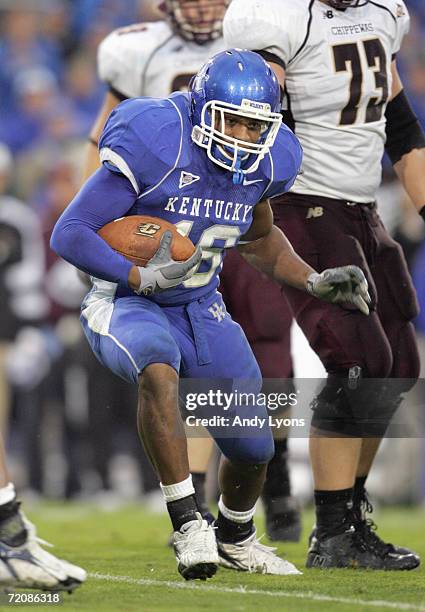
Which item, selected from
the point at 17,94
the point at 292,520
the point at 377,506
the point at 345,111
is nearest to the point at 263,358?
the point at 292,520

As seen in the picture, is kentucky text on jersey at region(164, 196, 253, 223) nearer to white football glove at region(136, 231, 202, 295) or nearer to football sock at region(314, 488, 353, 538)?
white football glove at region(136, 231, 202, 295)

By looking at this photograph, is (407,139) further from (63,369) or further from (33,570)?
(63,369)

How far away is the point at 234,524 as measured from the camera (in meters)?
4.26

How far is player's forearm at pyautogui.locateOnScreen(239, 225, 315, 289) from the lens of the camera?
4273mm

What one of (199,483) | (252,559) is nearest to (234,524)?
(252,559)

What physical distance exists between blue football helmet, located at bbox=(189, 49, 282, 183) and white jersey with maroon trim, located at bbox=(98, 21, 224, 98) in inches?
59.0

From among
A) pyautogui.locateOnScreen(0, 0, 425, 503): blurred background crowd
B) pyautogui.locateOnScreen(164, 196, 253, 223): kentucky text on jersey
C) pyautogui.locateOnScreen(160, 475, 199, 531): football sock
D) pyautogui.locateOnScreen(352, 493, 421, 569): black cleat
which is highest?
pyautogui.locateOnScreen(164, 196, 253, 223): kentucky text on jersey

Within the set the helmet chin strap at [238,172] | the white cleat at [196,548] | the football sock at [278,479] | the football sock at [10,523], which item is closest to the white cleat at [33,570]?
the football sock at [10,523]

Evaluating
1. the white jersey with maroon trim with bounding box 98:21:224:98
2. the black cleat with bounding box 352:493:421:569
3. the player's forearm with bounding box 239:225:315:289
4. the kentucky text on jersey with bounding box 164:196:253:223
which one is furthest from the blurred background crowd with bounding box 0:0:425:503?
the kentucky text on jersey with bounding box 164:196:253:223

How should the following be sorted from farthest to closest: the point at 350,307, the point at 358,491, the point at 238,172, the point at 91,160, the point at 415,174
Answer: the point at 91,160
the point at 415,174
the point at 358,491
the point at 350,307
the point at 238,172

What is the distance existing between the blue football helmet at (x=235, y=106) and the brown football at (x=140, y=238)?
0.25m

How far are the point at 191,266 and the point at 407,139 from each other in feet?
4.30

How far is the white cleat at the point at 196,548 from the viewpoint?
3.69 m

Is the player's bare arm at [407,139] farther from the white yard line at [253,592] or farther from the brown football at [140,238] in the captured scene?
the white yard line at [253,592]
